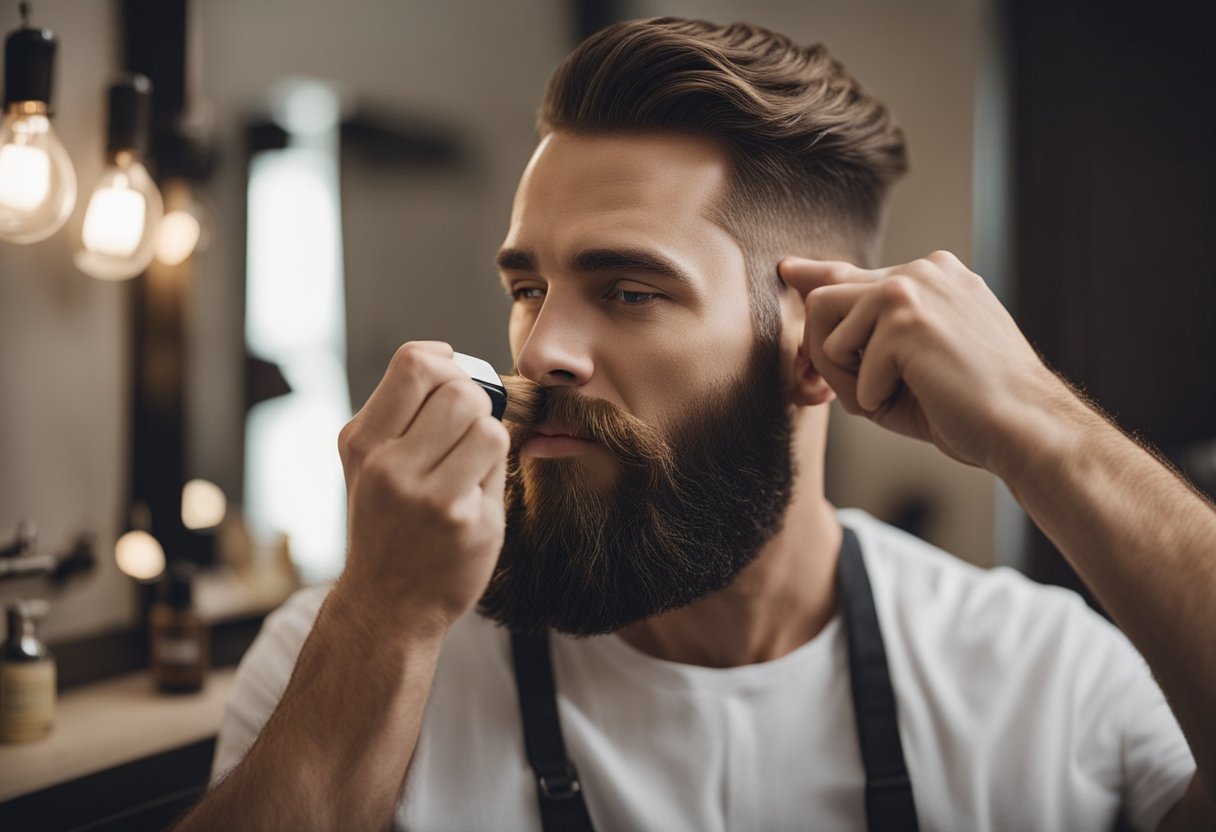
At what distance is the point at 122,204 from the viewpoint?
159cm

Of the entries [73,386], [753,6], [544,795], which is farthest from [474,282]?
[544,795]

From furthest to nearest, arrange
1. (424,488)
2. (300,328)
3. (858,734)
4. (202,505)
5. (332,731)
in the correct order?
(300,328)
(202,505)
(858,734)
(332,731)
(424,488)

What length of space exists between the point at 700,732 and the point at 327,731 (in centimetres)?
50

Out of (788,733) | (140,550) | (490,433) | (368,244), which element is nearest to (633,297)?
(490,433)

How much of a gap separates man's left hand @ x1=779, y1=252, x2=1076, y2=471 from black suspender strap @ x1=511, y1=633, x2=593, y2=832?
0.56 m

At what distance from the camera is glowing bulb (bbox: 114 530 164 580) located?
1754mm

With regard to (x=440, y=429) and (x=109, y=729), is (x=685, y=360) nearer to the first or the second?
(x=440, y=429)

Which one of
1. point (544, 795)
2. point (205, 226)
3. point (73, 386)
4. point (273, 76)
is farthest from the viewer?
point (273, 76)

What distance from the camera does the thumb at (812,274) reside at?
125 centimetres

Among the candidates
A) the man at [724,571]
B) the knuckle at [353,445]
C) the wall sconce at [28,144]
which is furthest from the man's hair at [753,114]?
the wall sconce at [28,144]

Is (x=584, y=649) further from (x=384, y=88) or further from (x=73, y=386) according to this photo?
(x=384, y=88)

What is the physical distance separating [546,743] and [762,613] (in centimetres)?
38

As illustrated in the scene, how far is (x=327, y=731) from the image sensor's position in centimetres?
108

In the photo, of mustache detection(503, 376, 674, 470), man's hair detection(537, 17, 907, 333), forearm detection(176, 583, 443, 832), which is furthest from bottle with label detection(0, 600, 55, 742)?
man's hair detection(537, 17, 907, 333)
